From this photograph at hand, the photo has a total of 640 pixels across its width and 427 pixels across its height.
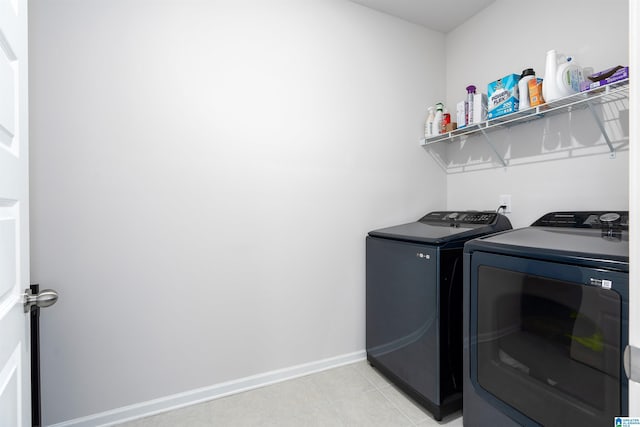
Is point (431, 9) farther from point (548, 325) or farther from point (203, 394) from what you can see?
point (203, 394)

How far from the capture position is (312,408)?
5.32ft

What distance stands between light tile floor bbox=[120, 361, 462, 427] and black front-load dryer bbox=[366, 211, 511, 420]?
97mm

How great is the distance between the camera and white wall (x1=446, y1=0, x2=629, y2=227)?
1.49 meters

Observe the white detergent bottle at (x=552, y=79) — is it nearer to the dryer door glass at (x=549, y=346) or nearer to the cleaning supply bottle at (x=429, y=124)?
the cleaning supply bottle at (x=429, y=124)

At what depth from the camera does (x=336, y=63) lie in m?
2.04

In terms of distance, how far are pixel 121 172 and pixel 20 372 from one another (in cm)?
102

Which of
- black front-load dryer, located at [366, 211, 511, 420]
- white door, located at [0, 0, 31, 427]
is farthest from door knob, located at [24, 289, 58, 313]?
black front-load dryer, located at [366, 211, 511, 420]

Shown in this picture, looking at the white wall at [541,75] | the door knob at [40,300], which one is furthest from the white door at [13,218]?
the white wall at [541,75]

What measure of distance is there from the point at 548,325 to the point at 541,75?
5.00ft

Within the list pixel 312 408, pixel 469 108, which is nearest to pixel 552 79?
pixel 469 108

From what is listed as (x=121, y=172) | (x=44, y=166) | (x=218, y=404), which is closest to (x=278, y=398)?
(x=218, y=404)

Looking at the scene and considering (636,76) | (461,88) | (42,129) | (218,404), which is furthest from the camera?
(461,88)

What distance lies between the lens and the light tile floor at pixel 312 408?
1.52 meters

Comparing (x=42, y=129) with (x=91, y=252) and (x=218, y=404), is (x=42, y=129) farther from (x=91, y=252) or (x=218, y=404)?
(x=218, y=404)
